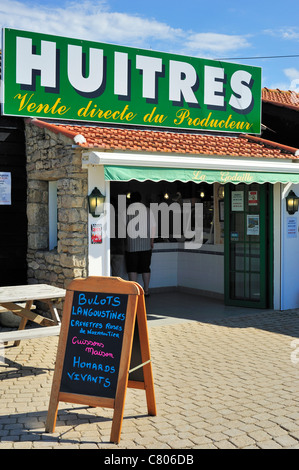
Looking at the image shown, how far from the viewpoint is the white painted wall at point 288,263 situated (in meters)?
10.2

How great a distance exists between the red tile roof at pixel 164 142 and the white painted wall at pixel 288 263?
972mm

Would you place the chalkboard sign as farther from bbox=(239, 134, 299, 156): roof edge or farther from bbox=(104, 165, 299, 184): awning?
bbox=(239, 134, 299, 156): roof edge

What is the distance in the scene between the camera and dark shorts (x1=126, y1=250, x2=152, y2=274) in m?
11.5

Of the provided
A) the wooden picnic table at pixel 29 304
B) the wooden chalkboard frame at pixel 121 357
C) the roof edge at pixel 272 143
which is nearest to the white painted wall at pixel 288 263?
the roof edge at pixel 272 143

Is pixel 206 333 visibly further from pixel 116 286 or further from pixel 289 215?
pixel 116 286

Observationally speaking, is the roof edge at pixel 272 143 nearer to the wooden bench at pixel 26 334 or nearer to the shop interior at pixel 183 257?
the shop interior at pixel 183 257

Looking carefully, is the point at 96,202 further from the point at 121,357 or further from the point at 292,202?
the point at 121,357

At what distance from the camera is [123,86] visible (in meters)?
10.2

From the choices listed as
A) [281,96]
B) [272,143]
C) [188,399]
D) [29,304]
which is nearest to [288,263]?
[272,143]

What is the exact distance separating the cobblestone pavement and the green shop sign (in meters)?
4.21

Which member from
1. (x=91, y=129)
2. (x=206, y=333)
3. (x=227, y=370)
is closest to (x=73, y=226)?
(x=91, y=129)

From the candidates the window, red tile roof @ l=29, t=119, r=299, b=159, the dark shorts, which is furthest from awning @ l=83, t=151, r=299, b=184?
the dark shorts

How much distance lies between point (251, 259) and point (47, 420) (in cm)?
648

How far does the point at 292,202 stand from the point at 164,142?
2.68m
